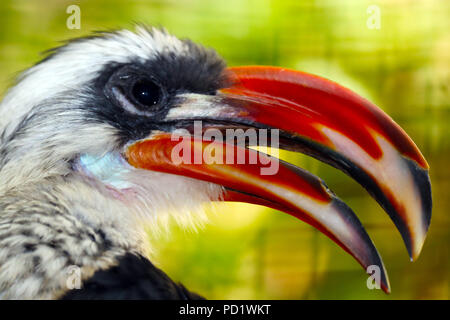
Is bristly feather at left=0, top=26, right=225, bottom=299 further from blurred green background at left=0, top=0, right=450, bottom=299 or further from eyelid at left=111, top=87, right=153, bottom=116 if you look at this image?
blurred green background at left=0, top=0, right=450, bottom=299

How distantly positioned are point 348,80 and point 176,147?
127 cm

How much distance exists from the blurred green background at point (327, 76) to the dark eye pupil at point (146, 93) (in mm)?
950

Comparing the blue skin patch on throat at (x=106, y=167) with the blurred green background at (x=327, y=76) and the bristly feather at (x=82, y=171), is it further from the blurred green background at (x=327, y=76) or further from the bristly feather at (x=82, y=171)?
the blurred green background at (x=327, y=76)

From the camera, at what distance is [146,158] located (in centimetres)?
98

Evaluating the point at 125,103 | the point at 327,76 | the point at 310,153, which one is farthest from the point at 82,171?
the point at 327,76

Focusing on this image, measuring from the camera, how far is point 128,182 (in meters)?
1.02

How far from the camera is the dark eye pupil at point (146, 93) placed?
39.8 inches

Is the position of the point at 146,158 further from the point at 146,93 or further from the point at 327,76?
the point at 327,76

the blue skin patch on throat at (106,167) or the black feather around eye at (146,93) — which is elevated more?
the black feather around eye at (146,93)

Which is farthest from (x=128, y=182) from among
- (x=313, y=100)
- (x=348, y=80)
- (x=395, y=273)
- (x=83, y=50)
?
(x=395, y=273)

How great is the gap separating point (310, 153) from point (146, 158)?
311mm

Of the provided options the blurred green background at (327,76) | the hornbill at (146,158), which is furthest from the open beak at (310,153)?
the blurred green background at (327,76)

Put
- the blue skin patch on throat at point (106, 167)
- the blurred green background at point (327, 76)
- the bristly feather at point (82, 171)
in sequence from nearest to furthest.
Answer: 1. the bristly feather at point (82, 171)
2. the blue skin patch on throat at point (106, 167)
3. the blurred green background at point (327, 76)

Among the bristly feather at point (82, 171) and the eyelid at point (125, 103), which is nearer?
the bristly feather at point (82, 171)
